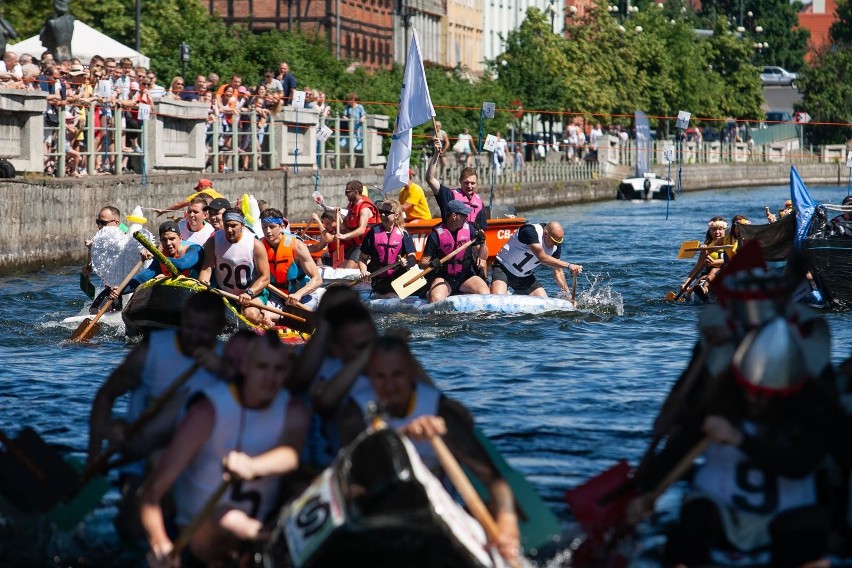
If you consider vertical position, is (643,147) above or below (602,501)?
above

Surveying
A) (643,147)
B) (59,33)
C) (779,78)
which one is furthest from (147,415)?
(779,78)

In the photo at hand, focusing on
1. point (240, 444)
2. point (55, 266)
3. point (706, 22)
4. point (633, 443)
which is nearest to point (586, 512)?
point (240, 444)

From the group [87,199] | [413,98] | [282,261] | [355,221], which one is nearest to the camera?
[282,261]

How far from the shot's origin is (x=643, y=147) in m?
66.2

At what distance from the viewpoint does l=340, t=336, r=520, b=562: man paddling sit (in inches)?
293

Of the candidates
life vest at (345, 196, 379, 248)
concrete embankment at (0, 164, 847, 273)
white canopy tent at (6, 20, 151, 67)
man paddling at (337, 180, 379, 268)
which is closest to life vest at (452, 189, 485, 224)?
man paddling at (337, 180, 379, 268)

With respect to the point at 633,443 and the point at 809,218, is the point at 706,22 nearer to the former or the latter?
the point at 809,218

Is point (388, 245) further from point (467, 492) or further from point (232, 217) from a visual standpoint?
point (467, 492)

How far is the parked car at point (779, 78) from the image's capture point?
10444cm

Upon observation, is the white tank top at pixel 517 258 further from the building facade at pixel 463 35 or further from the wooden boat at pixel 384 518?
the building facade at pixel 463 35

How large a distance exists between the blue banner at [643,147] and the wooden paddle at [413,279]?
4162 cm

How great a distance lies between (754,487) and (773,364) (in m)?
0.57

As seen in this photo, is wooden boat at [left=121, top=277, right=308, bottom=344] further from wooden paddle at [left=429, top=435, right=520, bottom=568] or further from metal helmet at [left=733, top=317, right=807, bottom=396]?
metal helmet at [left=733, top=317, right=807, bottom=396]

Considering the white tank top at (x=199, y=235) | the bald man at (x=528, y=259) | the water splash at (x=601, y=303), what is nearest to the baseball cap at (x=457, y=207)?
the bald man at (x=528, y=259)
